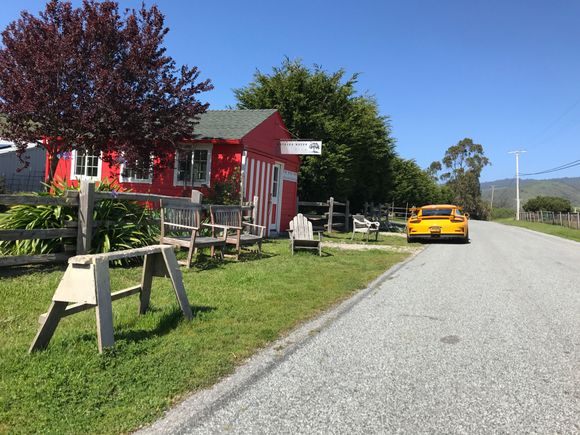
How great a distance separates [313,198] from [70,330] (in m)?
18.1

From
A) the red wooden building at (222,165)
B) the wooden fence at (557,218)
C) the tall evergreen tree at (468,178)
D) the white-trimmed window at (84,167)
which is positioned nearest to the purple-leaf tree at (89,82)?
the red wooden building at (222,165)

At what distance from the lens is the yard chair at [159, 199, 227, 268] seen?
823 centimetres

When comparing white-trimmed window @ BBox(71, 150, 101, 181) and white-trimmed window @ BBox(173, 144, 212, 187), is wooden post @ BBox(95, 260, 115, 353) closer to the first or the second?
white-trimmed window @ BBox(173, 144, 212, 187)

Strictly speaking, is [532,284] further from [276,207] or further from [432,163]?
[432,163]

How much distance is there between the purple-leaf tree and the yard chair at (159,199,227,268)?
2746 millimetres

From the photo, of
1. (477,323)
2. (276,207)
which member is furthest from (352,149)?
(477,323)

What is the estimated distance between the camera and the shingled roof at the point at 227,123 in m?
14.6

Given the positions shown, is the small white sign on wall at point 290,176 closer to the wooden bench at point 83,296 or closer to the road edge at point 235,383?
the road edge at point 235,383

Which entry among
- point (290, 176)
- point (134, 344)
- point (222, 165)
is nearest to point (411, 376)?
point (134, 344)

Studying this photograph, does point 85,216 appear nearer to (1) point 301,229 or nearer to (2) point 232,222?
(2) point 232,222

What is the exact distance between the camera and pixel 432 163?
335 feet

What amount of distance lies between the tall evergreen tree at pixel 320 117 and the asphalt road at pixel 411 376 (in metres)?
14.2

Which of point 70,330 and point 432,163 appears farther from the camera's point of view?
point 432,163

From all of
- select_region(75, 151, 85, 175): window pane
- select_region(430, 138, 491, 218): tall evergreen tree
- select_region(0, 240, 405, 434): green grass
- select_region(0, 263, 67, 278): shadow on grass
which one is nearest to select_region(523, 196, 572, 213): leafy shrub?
select_region(430, 138, 491, 218): tall evergreen tree
